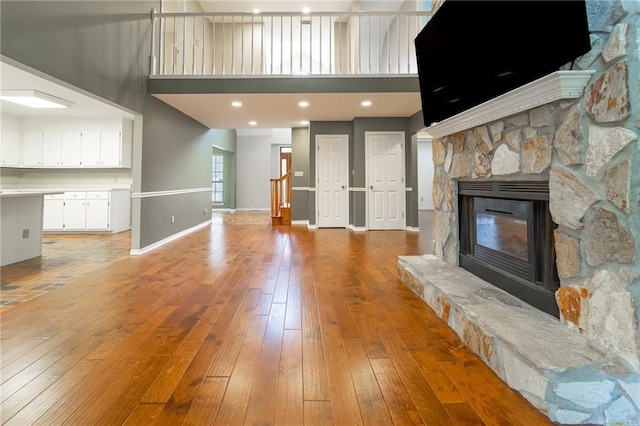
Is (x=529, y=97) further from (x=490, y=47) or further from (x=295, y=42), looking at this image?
(x=295, y=42)

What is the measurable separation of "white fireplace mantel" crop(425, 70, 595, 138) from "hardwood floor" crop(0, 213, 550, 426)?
4.36ft

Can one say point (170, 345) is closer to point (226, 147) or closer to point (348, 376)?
point (348, 376)

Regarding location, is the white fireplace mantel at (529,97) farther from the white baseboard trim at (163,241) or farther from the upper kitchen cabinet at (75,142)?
the upper kitchen cabinet at (75,142)

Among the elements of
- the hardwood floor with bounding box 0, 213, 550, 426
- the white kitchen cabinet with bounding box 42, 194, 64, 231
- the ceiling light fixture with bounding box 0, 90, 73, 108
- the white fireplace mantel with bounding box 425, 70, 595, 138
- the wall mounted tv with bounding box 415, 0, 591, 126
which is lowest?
the hardwood floor with bounding box 0, 213, 550, 426

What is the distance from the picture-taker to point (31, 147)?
6.07 meters

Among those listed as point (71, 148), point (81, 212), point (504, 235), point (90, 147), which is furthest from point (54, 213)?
point (504, 235)

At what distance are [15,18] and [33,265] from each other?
258 centimetres

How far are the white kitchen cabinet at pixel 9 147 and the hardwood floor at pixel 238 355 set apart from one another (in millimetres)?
4220

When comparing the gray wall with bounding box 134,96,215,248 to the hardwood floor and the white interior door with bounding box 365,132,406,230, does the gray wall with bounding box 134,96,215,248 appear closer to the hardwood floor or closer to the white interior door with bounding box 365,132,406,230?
the hardwood floor

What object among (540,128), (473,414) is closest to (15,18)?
(540,128)

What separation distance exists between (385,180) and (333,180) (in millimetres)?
1150

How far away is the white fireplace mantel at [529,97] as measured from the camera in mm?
1354

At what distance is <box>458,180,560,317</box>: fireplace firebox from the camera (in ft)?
5.58

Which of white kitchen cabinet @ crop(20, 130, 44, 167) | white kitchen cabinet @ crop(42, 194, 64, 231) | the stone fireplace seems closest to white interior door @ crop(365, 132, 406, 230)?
the stone fireplace
